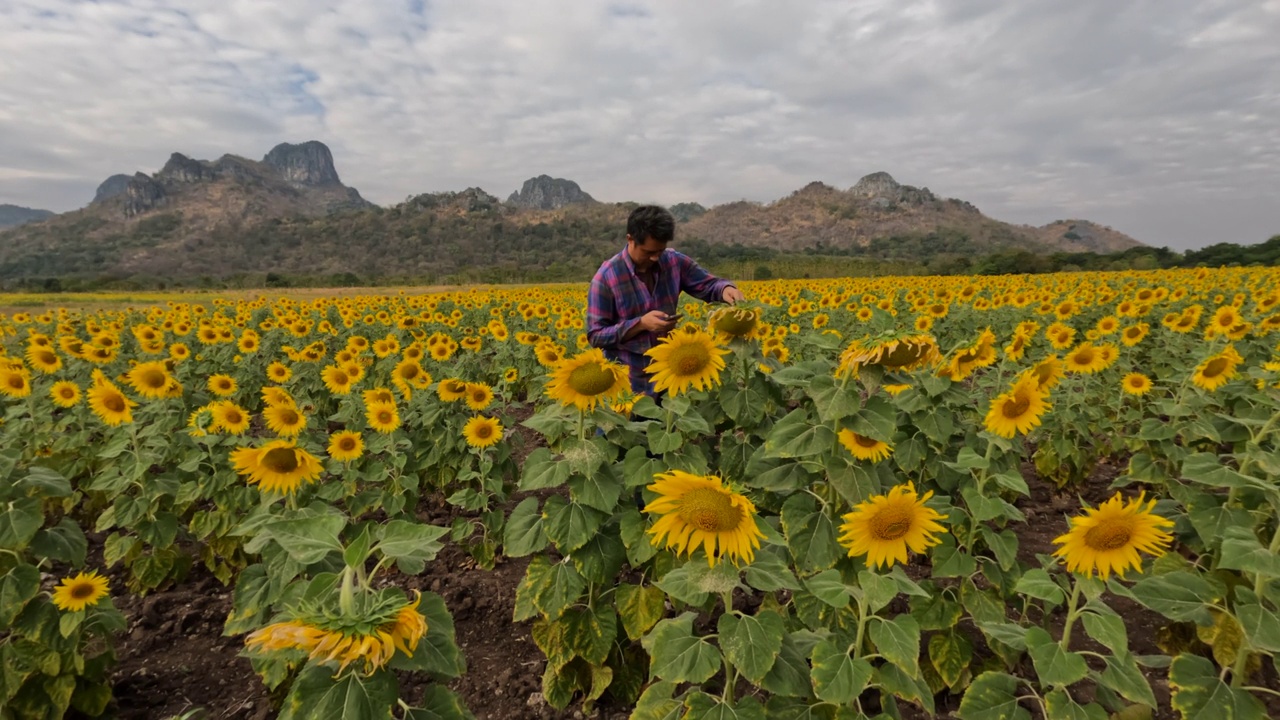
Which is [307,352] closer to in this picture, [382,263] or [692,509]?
[692,509]

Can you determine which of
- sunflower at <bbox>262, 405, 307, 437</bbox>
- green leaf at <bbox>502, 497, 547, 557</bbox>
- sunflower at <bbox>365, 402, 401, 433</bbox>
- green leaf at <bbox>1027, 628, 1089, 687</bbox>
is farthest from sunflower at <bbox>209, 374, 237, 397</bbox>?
green leaf at <bbox>1027, 628, 1089, 687</bbox>

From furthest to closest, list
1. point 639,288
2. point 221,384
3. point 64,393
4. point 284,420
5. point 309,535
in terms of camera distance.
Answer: point 64,393
point 221,384
point 639,288
point 284,420
point 309,535

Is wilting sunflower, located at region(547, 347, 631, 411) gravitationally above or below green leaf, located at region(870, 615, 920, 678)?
above

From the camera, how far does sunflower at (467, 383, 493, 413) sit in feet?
13.9

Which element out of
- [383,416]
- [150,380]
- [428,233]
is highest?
[428,233]

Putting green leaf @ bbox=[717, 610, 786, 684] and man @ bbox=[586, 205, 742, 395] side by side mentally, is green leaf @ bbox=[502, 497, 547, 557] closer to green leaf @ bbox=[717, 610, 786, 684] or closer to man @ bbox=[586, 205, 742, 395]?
green leaf @ bbox=[717, 610, 786, 684]

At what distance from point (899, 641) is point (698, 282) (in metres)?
3.01

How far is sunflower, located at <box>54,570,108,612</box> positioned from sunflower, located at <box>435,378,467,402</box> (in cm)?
216

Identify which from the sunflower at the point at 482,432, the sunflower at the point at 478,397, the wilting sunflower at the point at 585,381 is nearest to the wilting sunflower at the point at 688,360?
the wilting sunflower at the point at 585,381

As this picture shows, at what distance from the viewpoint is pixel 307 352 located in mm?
6695

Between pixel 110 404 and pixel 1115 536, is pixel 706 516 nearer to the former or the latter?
pixel 1115 536

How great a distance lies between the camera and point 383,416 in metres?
4.10

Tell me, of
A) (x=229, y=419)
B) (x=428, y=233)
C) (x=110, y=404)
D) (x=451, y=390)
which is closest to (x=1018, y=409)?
(x=451, y=390)

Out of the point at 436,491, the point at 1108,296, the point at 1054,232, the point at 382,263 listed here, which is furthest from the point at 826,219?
the point at 436,491
